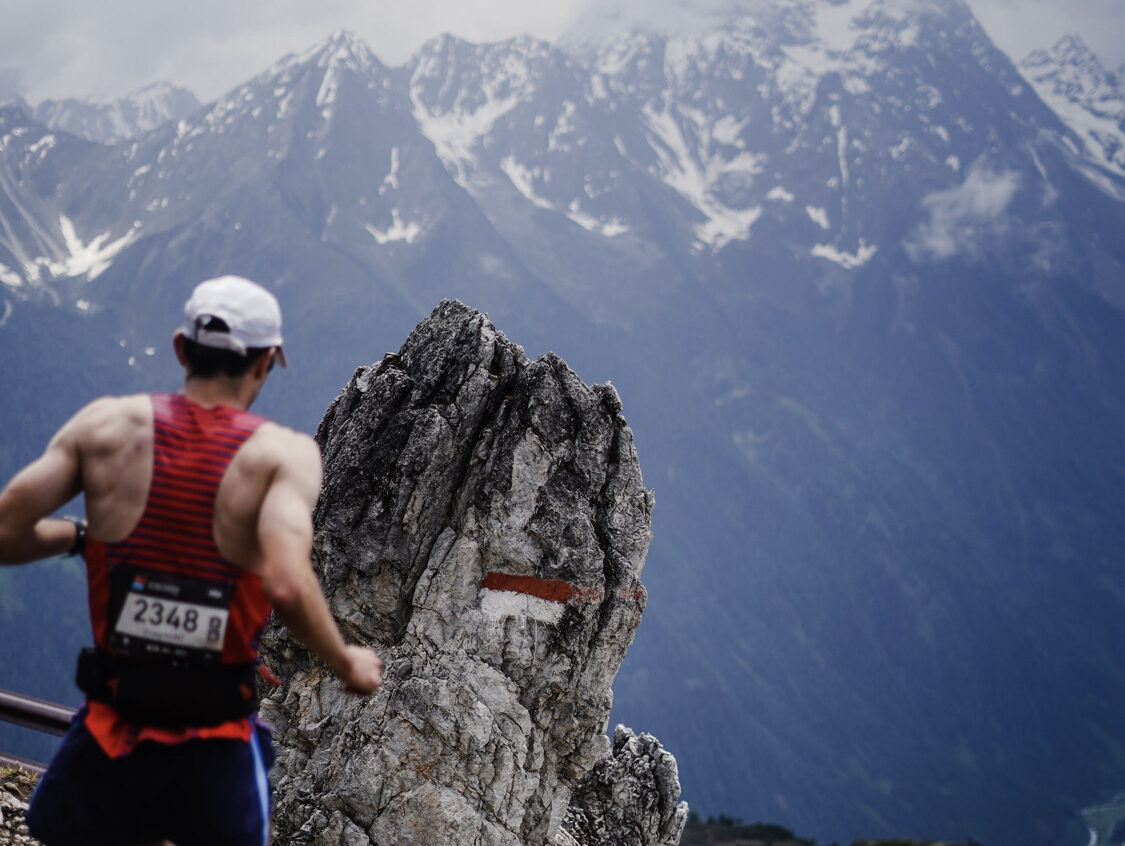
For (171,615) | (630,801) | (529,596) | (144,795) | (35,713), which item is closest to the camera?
(171,615)

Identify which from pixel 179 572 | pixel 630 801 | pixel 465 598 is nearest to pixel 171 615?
pixel 179 572

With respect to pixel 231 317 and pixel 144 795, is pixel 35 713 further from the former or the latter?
pixel 231 317

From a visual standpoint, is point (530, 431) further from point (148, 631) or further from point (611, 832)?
point (148, 631)

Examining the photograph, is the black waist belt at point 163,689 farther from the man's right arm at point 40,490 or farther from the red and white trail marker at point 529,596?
the red and white trail marker at point 529,596

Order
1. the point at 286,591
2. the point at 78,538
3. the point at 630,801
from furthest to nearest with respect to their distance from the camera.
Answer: the point at 630,801, the point at 78,538, the point at 286,591

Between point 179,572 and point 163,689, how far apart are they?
0.53 meters

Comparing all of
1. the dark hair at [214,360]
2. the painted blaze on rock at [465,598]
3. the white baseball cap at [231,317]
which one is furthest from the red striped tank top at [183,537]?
the painted blaze on rock at [465,598]

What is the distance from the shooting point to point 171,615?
4.09 m

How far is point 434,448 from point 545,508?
5.24ft

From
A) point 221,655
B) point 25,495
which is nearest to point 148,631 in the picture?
point 221,655

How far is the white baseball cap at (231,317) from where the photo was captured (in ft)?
14.0

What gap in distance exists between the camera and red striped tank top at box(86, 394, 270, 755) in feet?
13.4

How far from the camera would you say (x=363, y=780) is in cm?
1052

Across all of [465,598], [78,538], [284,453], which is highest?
[284,453]
